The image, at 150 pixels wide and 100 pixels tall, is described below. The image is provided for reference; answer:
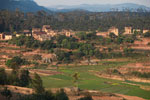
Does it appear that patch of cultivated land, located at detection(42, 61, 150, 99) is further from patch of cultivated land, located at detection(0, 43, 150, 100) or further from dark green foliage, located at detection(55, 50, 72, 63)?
dark green foliage, located at detection(55, 50, 72, 63)

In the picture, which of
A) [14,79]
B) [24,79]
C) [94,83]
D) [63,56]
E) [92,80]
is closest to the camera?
[14,79]

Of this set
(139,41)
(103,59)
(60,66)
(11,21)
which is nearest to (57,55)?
(60,66)

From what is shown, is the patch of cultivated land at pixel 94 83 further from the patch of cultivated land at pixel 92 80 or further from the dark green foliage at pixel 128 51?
the dark green foliage at pixel 128 51

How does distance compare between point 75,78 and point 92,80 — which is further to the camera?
point 92,80

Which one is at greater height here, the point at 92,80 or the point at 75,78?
the point at 75,78

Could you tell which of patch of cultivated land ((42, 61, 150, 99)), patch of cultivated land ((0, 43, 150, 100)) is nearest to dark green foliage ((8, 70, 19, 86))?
patch of cultivated land ((0, 43, 150, 100))

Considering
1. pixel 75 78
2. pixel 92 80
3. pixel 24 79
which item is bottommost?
pixel 92 80

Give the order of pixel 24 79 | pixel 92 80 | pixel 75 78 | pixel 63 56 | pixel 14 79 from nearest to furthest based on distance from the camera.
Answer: pixel 14 79
pixel 24 79
pixel 75 78
pixel 92 80
pixel 63 56

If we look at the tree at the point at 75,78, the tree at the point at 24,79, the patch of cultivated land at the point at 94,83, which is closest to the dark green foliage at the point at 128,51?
the patch of cultivated land at the point at 94,83

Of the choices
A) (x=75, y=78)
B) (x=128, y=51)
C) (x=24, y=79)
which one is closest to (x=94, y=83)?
(x=75, y=78)

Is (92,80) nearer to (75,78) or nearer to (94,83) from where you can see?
(94,83)

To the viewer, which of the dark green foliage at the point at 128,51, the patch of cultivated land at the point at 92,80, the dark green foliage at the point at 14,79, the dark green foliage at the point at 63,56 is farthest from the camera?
the dark green foliage at the point at 128,51

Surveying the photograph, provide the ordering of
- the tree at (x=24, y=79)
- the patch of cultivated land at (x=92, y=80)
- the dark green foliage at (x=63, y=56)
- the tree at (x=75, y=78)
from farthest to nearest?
the dark green foliage at (x=63, y=56)
the tree at (x=75, y=78)
the patch of cultivated land at (x=92, y=80)
the tree at (x=24, y=79)

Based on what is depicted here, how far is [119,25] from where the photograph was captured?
5247 cm
